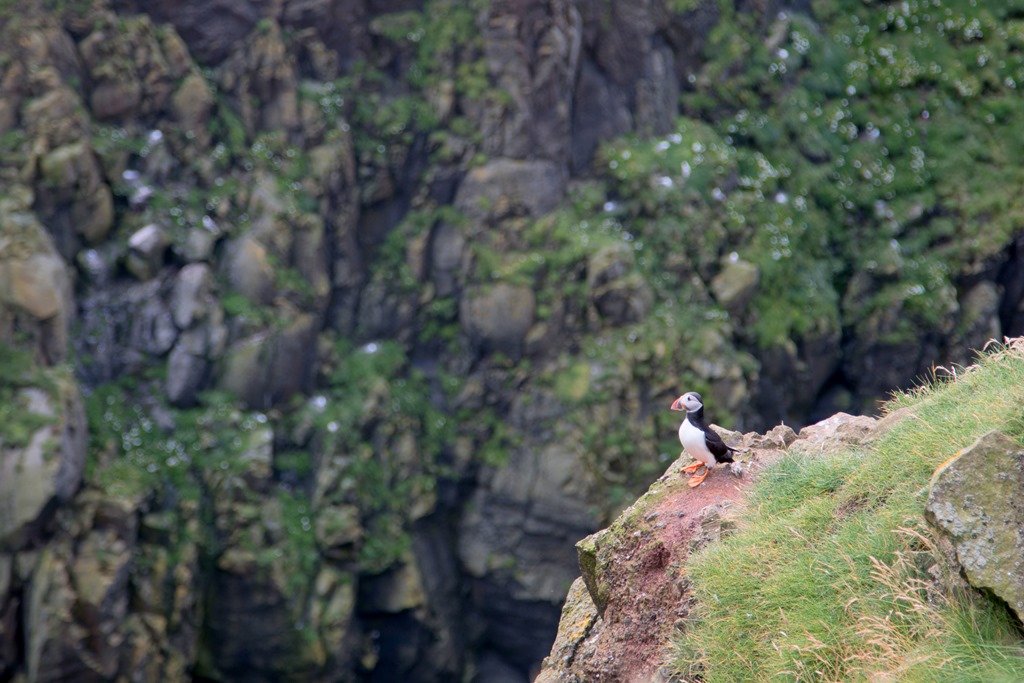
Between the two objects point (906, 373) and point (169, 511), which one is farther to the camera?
point (906, 373)

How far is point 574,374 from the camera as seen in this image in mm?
16188

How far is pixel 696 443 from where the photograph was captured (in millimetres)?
5898

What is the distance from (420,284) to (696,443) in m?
12.3

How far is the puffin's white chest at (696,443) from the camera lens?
5.87 meters

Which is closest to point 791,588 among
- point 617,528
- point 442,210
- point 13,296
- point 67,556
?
point 617,528

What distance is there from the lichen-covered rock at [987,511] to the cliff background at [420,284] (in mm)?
11394

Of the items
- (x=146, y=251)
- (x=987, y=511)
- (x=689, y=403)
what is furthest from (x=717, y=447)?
(x=146, y=251)

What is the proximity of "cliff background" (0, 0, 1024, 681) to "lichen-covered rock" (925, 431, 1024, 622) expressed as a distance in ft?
37.4

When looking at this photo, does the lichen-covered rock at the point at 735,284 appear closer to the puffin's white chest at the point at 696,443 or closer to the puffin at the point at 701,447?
the puffin at the point at 701,447

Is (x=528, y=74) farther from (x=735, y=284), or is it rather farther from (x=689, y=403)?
(x=689, y=403)

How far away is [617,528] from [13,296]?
11096mm

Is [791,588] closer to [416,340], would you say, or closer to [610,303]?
[610,303]

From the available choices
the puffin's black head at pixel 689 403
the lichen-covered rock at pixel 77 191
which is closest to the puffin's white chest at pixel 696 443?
the puffin's black head at pixel 689 403

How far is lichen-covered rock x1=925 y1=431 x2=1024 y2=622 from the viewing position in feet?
12.7
